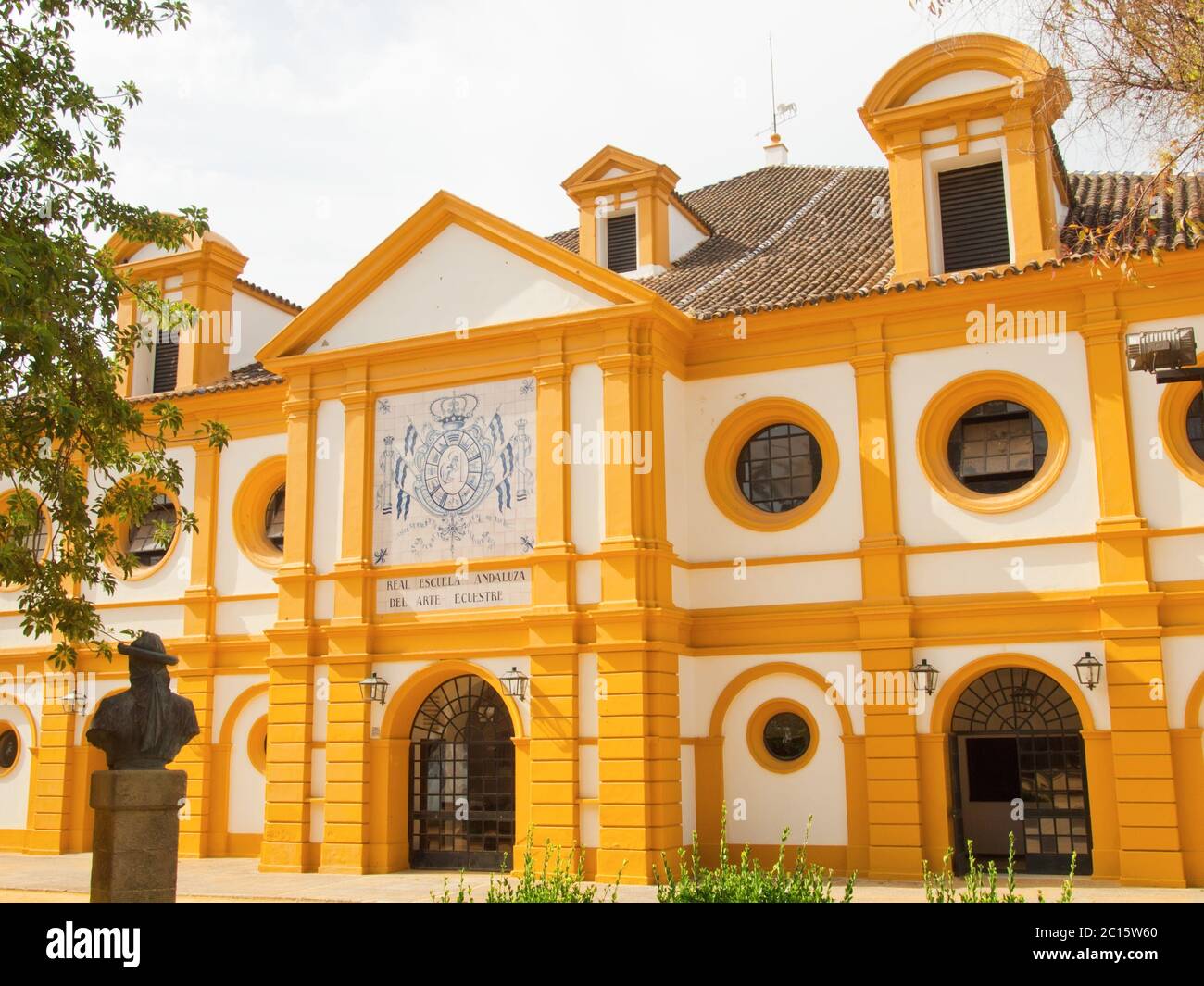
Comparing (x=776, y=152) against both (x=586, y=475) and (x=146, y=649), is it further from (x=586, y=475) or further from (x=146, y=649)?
(x=146, y=649)

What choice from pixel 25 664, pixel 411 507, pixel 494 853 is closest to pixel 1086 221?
pixel 411 507

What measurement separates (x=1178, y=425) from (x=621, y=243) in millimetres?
10203

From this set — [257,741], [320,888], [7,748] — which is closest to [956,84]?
[320,888]

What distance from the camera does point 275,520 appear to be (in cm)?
2312

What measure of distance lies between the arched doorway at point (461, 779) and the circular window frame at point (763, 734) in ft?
11.8

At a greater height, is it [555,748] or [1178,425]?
[1178,425]

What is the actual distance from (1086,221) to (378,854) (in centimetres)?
1480

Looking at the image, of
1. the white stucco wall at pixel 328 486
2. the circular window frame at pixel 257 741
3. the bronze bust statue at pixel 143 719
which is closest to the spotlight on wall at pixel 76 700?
the circular window frame at pixel 257 741

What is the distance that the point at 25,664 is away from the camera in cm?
2427

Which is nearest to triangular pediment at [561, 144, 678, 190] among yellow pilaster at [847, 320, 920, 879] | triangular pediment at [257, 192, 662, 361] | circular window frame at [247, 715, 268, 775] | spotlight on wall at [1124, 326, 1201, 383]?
triangular pediment at [257, 192, 662, 361]

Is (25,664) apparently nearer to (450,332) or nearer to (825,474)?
(450,332)
